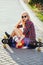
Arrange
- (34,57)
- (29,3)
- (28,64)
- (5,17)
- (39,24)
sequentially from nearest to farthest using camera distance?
1. (28,64)
2. (34,57)
3. (39,24)
4. (5,17)
5. (29,3)

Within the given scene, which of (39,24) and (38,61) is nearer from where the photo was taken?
(38,61)

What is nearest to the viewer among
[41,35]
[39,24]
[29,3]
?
[41,35]

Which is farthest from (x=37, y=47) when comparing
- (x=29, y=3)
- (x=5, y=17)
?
(x=29, y=3)

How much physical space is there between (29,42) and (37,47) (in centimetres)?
53

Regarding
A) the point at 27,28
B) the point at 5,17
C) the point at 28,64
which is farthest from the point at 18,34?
the point at 5,17

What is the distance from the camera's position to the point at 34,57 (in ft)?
28.8

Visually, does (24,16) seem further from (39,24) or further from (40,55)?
(39,24)

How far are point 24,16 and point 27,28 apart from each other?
0.38m

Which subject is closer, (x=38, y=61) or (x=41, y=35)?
(x=38, y=61)

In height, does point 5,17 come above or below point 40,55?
above

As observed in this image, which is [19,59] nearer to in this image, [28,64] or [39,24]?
[28,64]

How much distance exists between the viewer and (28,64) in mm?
8062

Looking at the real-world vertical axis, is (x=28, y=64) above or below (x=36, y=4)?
below

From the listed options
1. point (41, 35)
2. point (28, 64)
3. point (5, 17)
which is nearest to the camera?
point (28, 64)
